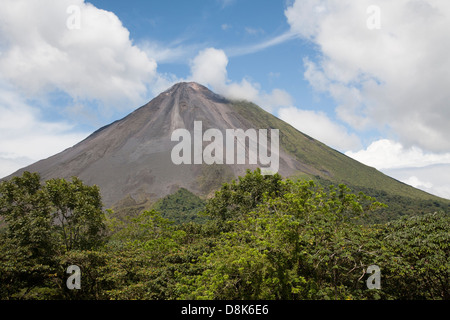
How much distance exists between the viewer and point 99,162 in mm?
111875

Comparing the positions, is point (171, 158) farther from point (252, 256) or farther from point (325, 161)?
point (252, 256)

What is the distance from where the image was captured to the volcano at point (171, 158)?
10512cm

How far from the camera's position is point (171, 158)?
11631 centimetres

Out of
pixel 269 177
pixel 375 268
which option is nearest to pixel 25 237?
pixel 375 268

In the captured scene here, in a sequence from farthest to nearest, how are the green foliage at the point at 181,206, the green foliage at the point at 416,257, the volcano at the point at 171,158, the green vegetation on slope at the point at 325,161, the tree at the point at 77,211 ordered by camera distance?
the green vegetation on slope at the point at 325,161, the volcano at the point at 171,158, the green foliage at the point at 181,206, the tree at the point at 77,211, the green foliage at the point at 416,257

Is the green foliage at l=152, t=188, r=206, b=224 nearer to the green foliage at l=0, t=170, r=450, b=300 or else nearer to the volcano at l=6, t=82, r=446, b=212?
the volcano at l=6, t=82, r=446, b=212

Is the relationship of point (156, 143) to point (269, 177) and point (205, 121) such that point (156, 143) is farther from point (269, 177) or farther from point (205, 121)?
point (269, 177)

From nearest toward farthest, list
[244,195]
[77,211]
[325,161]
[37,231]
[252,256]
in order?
[252,256] → [37,231] → [77,211] → [244,195] → [325,161]

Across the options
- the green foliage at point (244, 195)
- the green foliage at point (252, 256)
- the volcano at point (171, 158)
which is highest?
the volcano at point (171, 158)

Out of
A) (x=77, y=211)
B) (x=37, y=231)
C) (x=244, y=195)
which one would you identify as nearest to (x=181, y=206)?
(x=244, y=195)

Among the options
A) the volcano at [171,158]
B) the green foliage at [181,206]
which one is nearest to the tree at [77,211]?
the green foliage at [181,206]

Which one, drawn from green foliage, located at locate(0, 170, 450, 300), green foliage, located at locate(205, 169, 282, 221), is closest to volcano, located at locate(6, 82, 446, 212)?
green foliage, located at locate(205, 169, 282, 221)

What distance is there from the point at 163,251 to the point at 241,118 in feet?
470

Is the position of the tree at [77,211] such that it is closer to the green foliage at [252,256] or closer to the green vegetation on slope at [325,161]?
the green foliage at [252,256]
